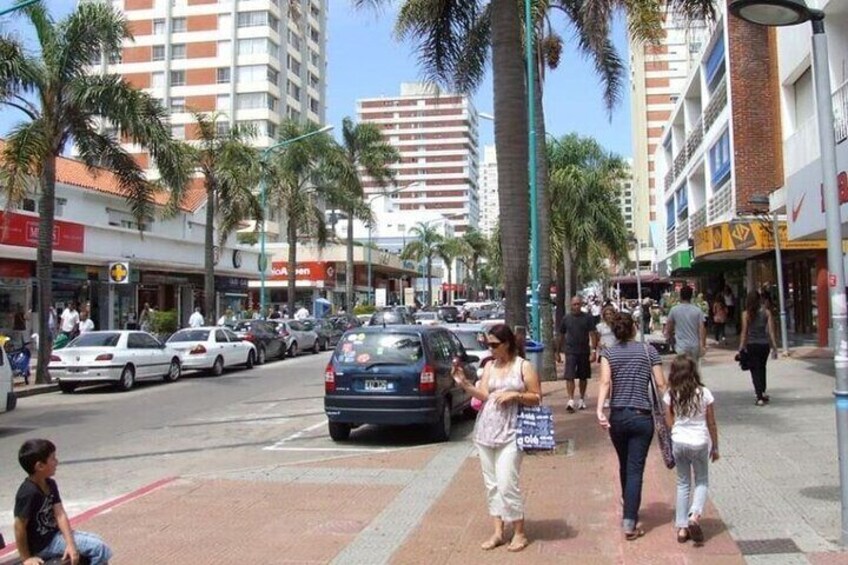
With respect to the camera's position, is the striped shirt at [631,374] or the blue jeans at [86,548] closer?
the blue jeans at [86,548]

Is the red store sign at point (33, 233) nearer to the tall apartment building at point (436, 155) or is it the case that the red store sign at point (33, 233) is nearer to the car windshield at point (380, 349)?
the car windshield at point (380, 349)

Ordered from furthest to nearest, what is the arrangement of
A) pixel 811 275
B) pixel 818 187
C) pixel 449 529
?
1. pixel 811 275
2. pixel 818 187
3. pixel 449 529

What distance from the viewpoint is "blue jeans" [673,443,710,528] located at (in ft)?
19.4

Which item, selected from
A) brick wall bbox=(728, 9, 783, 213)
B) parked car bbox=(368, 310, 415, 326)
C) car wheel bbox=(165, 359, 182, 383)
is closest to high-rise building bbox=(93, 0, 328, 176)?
parked car bbox=(368, 310, 415, 326)

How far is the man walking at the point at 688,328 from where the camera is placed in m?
11.4

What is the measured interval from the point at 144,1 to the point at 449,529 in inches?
3262

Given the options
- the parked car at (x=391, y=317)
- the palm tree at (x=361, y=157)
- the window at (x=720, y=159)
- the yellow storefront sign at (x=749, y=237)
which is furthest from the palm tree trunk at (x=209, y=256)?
the window at (x=720, y=159)

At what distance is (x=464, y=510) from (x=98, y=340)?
1427 centimetres

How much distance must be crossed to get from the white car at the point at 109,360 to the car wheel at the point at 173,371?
1.44ft

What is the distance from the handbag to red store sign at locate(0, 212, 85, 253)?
20872 millimetres

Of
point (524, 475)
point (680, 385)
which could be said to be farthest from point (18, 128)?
point (680, 385)

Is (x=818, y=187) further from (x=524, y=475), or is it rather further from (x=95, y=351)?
(x=95, y=351)

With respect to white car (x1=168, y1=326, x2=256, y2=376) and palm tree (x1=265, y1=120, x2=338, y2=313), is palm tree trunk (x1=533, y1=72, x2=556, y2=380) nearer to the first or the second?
white car (x1=168, y1=326, x2=256, y2=376)

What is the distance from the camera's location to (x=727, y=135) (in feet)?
89.5
